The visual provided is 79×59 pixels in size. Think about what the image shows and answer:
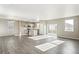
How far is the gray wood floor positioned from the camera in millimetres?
2062

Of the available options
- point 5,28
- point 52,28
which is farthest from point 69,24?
point 5,28

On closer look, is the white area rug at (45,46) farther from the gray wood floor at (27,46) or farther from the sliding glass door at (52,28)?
the sliding glass door at (52,28)

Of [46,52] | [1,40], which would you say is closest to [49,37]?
[46,52]

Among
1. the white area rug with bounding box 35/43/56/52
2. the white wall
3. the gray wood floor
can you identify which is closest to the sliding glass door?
the gray wood floor

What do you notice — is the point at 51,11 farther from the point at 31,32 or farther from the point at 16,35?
the point at 16,35

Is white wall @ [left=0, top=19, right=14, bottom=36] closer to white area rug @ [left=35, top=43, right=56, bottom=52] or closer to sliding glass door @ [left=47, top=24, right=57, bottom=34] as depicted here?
white area rug @ [left=35, top=43, right=56, bottom=52]

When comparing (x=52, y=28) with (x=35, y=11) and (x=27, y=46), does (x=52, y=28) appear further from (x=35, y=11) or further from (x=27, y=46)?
(x=27, y=46)

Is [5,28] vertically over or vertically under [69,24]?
under

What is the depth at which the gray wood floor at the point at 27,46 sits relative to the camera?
2062mm

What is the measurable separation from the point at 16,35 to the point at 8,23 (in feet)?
1.43

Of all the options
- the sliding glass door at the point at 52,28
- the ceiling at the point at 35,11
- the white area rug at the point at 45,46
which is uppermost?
the ceiling at the point at 35,11

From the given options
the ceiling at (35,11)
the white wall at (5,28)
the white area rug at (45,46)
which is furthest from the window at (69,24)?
the white wall at (5,28)

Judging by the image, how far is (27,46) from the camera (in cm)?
227

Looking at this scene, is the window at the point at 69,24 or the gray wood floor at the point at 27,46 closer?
the gray wood floor at the point at 27,46
